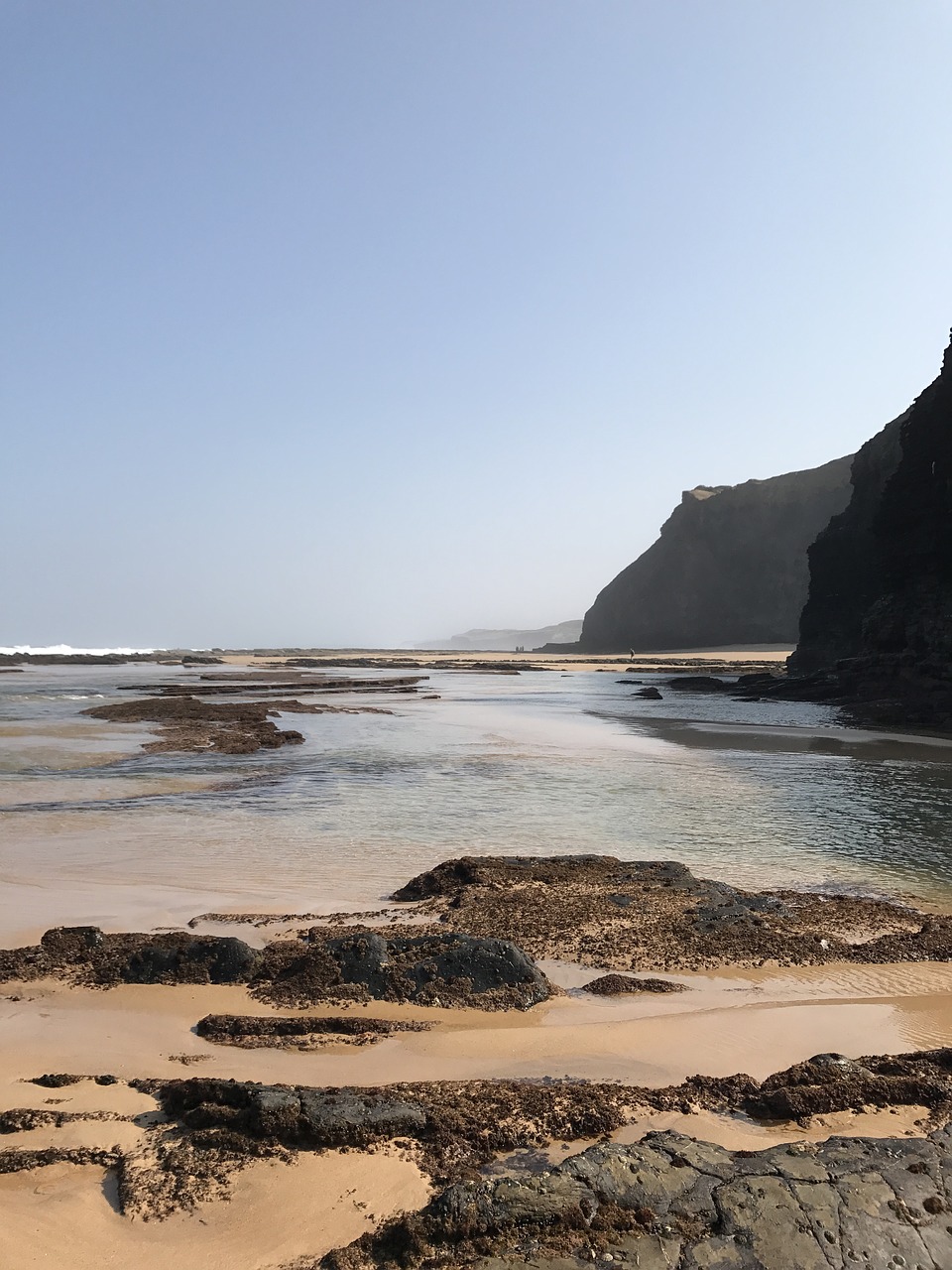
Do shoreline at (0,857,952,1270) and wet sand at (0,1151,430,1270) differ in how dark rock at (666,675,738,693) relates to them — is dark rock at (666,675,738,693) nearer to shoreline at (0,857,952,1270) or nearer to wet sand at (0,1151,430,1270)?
shoreline at (0,857,952,1270)

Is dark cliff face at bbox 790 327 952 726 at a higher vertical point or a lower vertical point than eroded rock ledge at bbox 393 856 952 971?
higher

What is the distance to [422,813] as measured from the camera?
1338 centimetres

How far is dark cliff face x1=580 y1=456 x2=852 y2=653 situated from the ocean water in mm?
85758

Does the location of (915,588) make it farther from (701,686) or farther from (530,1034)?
(530,1034)

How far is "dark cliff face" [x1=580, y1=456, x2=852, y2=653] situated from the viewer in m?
104

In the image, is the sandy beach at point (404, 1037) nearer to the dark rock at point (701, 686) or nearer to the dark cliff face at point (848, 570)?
the dark rock at point (701, 686)

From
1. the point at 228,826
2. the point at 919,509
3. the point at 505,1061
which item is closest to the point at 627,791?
the point at 228,826

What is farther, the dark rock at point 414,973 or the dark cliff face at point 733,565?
the dark cliff face at point 733,565

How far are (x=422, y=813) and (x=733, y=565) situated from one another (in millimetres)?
104251

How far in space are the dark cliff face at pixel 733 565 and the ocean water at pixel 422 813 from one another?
281 feet

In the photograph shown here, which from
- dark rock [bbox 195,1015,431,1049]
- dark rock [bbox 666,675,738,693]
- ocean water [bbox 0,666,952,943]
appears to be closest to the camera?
dark rock [bbox 195,1015,431,1049]

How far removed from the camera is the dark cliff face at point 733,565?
104500mm

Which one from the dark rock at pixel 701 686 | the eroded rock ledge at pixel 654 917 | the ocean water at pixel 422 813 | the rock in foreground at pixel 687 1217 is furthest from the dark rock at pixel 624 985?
the dark rock at pixel 701 686

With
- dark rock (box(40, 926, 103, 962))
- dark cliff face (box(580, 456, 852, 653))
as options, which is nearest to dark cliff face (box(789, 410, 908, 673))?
dark rock (box(40, 926, 103, 962))
